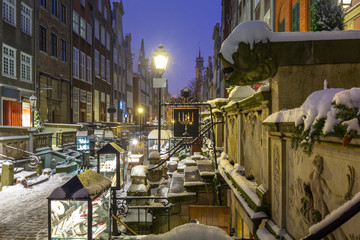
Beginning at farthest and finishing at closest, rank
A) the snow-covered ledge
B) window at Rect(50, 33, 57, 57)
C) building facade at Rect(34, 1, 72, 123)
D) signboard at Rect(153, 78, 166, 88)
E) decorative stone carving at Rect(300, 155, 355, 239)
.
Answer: window at Rect(50, 33, 57, 57)
building facade at Rect(34, 1, 72, 123)
signboard at Rect(153, 78, 166, 88)
the snow-covered ledge
decorative stone carving at Rect(300, 155, 355, 239)

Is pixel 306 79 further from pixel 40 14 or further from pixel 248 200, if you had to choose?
pixel 40 14

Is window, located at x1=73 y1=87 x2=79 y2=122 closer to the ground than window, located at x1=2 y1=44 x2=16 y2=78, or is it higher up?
closer to the ground

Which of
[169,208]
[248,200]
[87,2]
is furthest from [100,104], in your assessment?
[248,200]

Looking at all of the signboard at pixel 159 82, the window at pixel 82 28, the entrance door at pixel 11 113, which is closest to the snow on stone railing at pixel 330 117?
the signboard at pixel 159 82

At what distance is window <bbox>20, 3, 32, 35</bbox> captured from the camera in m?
22.9

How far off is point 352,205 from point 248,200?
103 inches

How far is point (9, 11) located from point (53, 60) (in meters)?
7.14

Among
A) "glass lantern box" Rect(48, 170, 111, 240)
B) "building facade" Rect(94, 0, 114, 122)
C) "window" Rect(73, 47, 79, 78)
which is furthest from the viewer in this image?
"building facade" Rect(94, 0, 114, 122)

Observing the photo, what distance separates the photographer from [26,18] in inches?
924

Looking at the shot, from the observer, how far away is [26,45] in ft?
76.6

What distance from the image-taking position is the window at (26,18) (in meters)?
22.9

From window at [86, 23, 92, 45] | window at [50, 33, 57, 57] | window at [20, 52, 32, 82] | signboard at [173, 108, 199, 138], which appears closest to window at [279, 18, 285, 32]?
signboard at [173, 108, 199, 138]

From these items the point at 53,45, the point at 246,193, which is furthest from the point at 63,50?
the point at 246,193

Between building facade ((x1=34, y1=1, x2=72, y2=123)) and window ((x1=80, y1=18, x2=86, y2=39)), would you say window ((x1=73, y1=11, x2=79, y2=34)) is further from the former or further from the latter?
building facade ((x1=34, y1=1, x2=72, y2=123))
